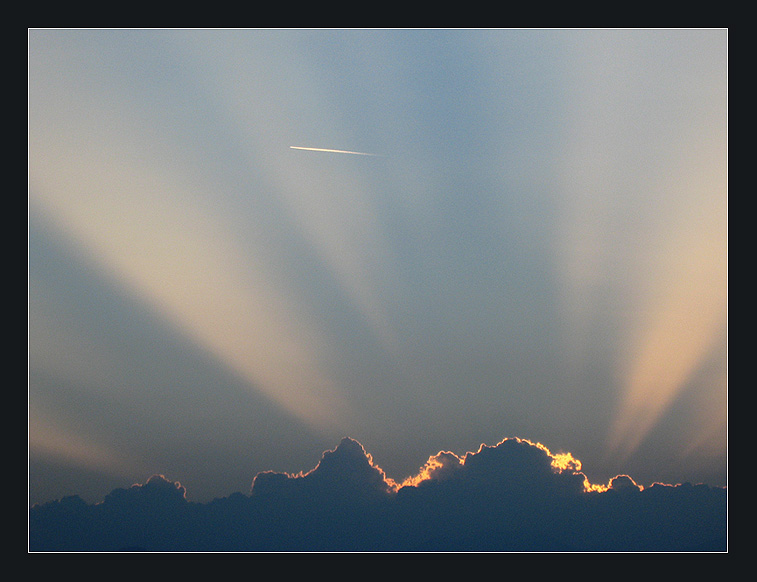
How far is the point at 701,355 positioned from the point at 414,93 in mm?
3877

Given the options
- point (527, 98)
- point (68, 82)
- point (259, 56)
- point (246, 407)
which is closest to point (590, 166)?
point (527, 98)

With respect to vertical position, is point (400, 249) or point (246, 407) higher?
point (400, 249)

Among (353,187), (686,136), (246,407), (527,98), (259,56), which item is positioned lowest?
(246,407)

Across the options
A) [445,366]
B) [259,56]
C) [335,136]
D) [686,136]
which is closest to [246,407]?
[445,366]

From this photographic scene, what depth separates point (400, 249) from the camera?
21.8 ft

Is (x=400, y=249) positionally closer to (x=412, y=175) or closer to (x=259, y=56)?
(x=412, y=175)

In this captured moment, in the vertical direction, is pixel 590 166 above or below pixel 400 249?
above

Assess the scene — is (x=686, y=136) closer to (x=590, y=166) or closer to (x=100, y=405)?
(x=590, y=166)

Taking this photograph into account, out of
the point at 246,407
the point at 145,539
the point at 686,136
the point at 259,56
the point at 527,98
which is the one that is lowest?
the point at 145,539

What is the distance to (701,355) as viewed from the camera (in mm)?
6527

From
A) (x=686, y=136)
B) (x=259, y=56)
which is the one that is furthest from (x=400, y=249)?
(x=686, y=136)

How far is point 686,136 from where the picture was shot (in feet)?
21.4

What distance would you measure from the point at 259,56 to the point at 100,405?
3.81 m

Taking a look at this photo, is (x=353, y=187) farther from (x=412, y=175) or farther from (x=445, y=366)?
(x=445, y=366)
